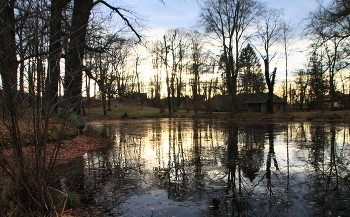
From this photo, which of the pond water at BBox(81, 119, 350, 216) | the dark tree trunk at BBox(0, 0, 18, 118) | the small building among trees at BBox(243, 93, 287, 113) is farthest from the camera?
the small building among trees at BBox(243, 93, 287, 113)

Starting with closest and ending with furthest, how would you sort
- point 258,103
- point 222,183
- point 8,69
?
point 8,69 < point 222,183 < point 258,103

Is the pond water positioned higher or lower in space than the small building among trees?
lower

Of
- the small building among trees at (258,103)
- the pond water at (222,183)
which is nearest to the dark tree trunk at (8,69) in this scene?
the pond water at (222,183)

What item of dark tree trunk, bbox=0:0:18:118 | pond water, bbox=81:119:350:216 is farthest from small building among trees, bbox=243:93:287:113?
dark tree trunk, bbox=0:0:18:118

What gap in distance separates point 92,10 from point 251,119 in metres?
22.3

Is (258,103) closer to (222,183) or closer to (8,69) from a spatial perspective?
(222,183)

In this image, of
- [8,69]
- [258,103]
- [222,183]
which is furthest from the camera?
[258,103]

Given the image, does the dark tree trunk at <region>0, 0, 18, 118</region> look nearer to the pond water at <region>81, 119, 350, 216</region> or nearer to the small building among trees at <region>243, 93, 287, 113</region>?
the pond water at <region>81, 119, 350, 216</region>

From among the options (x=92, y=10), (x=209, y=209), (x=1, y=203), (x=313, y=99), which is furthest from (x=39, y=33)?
(x=313, y=99)

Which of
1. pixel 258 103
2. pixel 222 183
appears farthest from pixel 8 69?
pixel 258 103

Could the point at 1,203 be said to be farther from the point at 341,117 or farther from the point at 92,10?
the point at 341,117

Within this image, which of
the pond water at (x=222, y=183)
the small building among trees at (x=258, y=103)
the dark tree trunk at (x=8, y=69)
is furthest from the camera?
the small building among trees at (x=258, y=103)

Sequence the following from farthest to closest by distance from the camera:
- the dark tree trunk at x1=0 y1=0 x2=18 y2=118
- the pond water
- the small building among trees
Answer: the small building among trees → the pond water → the dark tree trunk at x1=0 y1=0 x2=18 y2=118

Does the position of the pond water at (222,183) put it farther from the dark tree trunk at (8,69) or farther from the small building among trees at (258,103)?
the small building among trees at (258,103)
